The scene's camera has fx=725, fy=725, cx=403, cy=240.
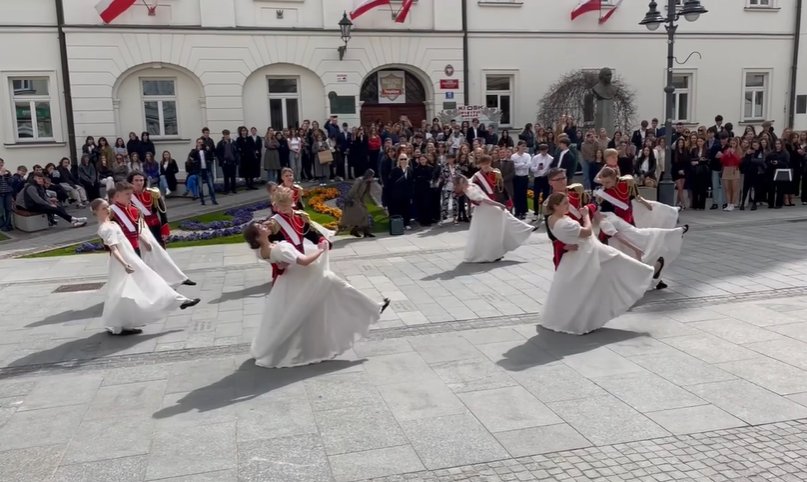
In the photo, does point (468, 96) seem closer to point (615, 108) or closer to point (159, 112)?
point (615, 108)

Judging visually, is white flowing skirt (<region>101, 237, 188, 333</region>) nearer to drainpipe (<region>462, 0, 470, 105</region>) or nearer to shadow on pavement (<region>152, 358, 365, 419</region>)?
shadow on pavement (<region>152, 358, 365, 419</region>)

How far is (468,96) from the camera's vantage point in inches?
1008

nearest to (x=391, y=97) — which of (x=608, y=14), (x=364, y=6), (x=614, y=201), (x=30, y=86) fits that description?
(x=364, y=6)

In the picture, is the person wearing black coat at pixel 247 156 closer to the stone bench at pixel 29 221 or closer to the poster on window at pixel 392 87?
the poster on window at pixel 392 87

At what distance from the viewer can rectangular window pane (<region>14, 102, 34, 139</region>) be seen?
2233 cm

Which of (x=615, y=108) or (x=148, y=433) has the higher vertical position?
(x=615, y=108)

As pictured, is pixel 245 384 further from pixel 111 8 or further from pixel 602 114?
pixel 602 114

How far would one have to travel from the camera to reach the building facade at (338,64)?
22.2 m

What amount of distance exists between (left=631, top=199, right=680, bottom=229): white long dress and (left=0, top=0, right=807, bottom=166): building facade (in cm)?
1567

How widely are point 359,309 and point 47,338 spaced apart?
4.16 metres

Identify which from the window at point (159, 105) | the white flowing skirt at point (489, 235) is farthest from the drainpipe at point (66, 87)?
the white flowing skirt at point (489, 235)

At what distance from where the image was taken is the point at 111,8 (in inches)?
855

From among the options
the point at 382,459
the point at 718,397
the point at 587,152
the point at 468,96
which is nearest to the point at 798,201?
the point at 587,152

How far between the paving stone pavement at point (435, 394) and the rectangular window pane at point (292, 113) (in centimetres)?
1474
